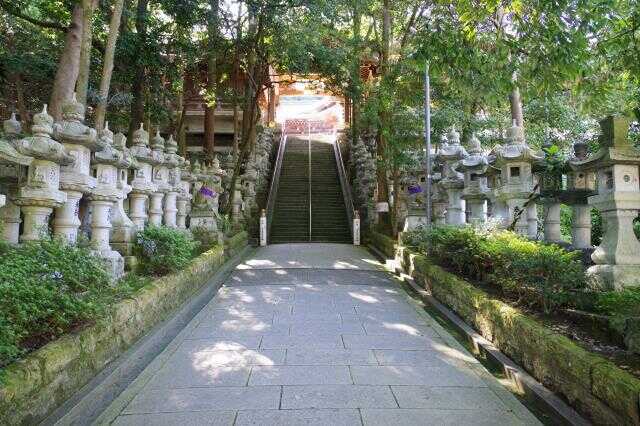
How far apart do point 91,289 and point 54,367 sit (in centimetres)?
119

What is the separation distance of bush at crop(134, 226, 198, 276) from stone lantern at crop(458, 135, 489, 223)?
538 centimetres

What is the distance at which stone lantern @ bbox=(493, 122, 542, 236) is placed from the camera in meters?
7.88

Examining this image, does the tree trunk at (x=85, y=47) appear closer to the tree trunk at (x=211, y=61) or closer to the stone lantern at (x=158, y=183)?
the stone lantern at (x=158, y=183)

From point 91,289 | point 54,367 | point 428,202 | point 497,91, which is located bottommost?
point 54,367

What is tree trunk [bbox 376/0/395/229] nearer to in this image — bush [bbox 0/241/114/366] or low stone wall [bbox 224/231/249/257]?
low stone wall [bbox 224/231/249/257]

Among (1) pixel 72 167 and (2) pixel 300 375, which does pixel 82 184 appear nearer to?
(1) pixel 72 167

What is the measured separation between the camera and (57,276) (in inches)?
164

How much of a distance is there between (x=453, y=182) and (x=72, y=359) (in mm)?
8270

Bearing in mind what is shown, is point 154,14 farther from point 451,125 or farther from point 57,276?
point 57,276

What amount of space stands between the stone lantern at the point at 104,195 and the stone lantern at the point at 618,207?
5.70 meters

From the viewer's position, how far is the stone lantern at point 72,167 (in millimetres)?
5715

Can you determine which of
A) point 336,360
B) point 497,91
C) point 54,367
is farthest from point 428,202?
point 54,367

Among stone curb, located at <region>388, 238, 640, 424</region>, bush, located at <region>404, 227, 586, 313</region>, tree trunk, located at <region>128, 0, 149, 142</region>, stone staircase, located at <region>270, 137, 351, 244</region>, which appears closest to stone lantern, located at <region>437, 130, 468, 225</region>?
bush, located at <region>404, 227, 586, 313</region>

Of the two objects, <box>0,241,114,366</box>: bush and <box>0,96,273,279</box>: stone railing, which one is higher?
<box>0,96,273,279</box>: stone railing
